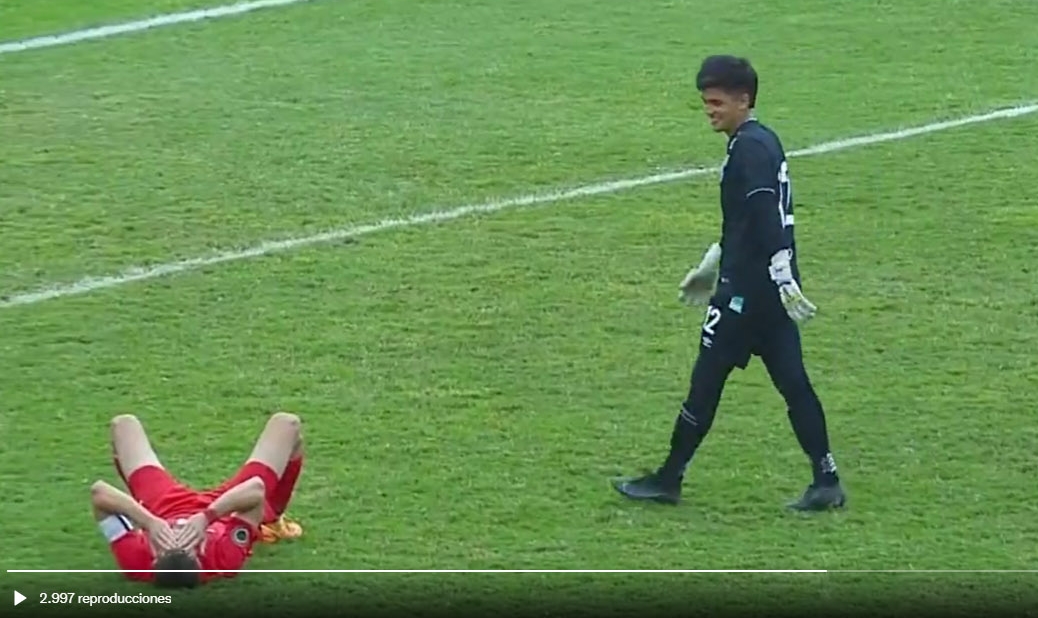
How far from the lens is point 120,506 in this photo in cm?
795

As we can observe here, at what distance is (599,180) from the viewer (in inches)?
540

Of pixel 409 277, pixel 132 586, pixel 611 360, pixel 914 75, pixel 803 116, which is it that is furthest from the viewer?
pixel 914 75

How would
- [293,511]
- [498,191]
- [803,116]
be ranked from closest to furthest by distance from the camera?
[293,511], [498,191], [803,116]

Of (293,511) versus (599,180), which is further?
(599,180)

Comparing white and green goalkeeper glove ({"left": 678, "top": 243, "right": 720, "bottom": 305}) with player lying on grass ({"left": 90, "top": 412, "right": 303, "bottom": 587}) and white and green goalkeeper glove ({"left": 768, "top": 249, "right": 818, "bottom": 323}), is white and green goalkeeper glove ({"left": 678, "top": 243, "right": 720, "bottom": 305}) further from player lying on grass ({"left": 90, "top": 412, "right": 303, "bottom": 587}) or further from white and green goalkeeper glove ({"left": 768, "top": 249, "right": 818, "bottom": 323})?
player lying on grass ({"left": 90, "top": 412, "right": 303, "bottom": 587})

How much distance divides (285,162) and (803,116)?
3.37m

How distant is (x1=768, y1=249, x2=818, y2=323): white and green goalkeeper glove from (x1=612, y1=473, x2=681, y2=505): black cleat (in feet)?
2.88

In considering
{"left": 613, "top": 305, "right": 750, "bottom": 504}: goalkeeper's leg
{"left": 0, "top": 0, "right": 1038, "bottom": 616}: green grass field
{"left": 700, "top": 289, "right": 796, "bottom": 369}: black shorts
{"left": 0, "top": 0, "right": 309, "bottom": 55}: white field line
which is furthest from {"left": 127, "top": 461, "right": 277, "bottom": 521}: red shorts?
{"left": 0, "top": 0, "right": 309, "bottom": 55}: white field line

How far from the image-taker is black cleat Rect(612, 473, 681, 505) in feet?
29.5

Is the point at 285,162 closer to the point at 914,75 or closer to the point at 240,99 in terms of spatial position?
the point at 240,99

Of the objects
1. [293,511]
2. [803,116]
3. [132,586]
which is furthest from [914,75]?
[132,586]

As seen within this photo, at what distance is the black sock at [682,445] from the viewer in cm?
881

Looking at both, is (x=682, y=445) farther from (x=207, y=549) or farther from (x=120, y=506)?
(x=120, y=506)

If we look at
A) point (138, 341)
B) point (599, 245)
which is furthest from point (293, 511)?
point (599, 245)
